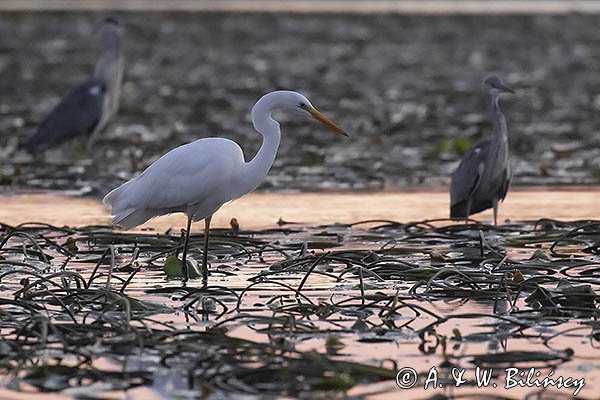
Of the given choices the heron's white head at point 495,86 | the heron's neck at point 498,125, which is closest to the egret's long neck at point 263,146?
the heron's neck at point 498,125

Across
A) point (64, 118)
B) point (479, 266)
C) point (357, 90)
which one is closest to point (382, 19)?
point (357, 90)

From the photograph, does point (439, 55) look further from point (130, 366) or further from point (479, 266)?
point (130, 366)

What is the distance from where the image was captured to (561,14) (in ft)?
150

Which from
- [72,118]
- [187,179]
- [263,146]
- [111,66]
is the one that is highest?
[111,66]

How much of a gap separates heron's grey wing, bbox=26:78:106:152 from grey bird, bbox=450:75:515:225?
18.9 feet

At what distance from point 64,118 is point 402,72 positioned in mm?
12643

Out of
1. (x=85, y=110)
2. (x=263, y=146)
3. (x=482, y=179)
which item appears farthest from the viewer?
(x=85, y=110)

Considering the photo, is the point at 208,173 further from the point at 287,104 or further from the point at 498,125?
the point at 498,125

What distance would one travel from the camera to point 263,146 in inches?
324

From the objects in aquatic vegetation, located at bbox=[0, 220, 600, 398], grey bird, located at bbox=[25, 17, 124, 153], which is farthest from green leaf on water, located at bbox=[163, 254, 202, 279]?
grey bird, located at bbox=[25, 17, 124, 153]

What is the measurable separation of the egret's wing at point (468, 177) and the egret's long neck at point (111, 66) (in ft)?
20.4

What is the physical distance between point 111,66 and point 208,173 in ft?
28.0

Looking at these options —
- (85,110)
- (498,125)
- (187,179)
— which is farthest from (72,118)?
(187,179)

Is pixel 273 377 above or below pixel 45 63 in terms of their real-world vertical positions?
below
